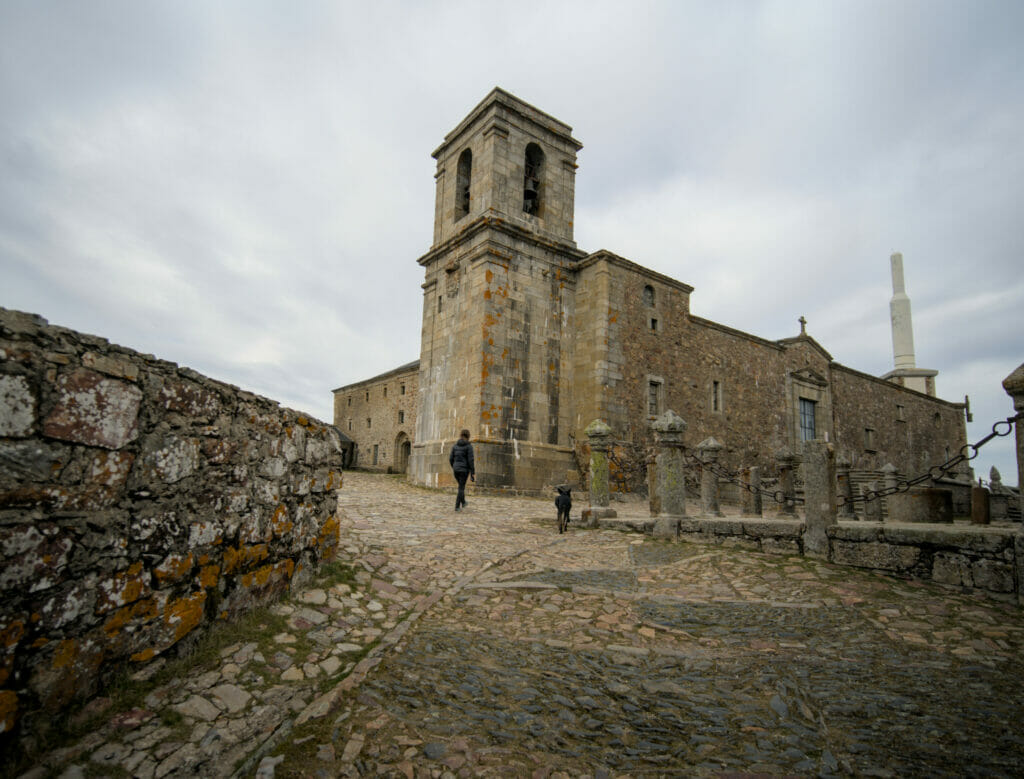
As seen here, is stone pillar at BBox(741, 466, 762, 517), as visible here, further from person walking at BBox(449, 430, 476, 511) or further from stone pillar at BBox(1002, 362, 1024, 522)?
stone pillar at BBox(1002, 362, 1024, 522)

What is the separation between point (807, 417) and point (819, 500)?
19.4 meters

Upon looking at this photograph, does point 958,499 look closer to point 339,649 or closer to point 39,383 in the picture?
point 339,649

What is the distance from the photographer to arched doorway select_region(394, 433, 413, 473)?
28.8 meters

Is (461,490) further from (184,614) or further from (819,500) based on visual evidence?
(184,614)

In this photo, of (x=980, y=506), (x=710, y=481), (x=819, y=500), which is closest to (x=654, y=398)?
(x=710, y=481)

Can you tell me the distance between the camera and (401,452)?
95.1ft

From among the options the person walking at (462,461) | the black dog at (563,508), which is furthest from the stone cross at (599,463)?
the person walking at (462,461)

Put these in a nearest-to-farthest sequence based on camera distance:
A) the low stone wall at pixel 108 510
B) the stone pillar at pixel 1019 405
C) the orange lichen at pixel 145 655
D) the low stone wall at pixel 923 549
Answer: the low stone wall at pixel 108 510
the orange lichen at pixel 145 655
the stone pillar at pixel 1019 405
the low stone wall at pixel 923 549

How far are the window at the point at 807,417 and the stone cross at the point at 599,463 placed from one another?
16.7 metres

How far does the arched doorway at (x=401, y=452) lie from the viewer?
28797 mm

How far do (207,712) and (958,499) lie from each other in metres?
22.0

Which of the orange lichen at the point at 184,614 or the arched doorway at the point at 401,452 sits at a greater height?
the arched doorway at the point at 401,452

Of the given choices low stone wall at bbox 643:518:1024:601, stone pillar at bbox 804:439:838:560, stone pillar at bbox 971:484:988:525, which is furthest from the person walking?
stone pillar at bbox 971:484:988:525

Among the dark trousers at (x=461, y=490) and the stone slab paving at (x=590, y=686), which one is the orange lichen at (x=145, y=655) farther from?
the dark trousers at (x=461, y=490)
